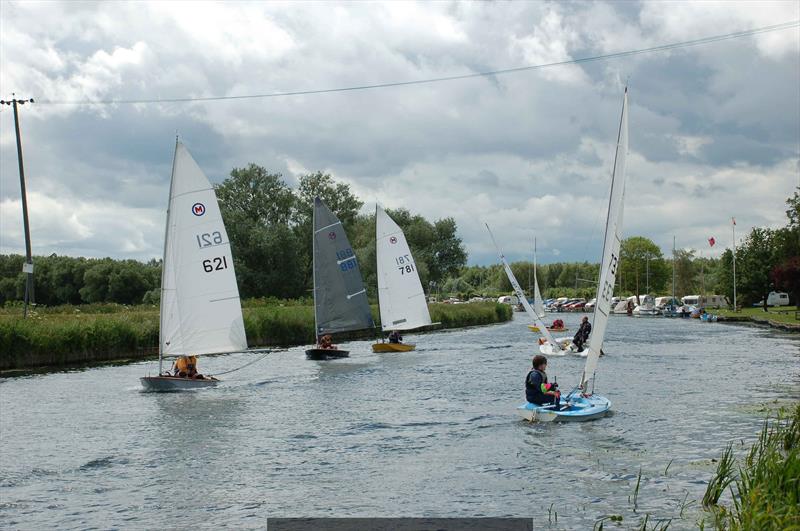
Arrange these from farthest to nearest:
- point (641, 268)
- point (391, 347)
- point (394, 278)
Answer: point (641, 268) → point (394, 278) → point (391, 347)

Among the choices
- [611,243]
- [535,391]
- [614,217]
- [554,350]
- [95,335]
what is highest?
[614,217]

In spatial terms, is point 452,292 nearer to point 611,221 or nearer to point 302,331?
point 302,331

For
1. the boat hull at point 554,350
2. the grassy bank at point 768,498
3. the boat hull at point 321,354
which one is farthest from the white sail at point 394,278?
the grassy bank at point 768,498

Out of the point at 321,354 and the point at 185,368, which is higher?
the point at 185,368

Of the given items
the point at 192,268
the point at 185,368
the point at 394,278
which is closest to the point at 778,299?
the point at 394,278

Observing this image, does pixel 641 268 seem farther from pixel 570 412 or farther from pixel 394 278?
pixel 570 412

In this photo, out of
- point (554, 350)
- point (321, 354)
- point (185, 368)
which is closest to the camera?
point (185, 368)

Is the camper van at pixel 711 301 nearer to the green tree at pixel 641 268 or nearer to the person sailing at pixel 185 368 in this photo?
the green tree at pixel 641 268

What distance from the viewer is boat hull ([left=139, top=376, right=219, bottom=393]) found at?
1094 inches

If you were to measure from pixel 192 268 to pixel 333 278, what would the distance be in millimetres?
14462

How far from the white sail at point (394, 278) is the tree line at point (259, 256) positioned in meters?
37.4

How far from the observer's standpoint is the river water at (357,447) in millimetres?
13617

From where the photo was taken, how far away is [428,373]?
3512cm

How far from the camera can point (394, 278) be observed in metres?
48.9
